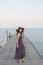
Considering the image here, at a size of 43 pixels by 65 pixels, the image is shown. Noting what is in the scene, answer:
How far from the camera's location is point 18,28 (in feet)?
33.5

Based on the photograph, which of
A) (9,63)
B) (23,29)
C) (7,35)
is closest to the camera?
(23,29)

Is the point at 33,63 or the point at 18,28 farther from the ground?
the point at 18,28

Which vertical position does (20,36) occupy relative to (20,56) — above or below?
above

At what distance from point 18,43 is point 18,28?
28.5 inches

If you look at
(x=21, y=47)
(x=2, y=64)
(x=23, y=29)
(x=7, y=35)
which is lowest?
(x=7, y=35)

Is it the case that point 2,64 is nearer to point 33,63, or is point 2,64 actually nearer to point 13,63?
point 13,63

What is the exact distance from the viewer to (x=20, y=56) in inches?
418

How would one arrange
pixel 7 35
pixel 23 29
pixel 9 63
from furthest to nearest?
pixel 7 35 → pixel 9 63 → pixel 23 29

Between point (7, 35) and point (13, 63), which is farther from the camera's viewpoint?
point (7, 35)

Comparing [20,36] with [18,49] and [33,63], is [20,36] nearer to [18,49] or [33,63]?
[18,49]

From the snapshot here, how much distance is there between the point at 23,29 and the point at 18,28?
0.69 feet

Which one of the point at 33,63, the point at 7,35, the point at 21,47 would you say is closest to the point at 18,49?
the point at 21,47

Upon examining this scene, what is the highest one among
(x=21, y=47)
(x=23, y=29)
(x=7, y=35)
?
(x=23, y=29)

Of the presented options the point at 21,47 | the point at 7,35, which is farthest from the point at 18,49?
the point at 7,35
